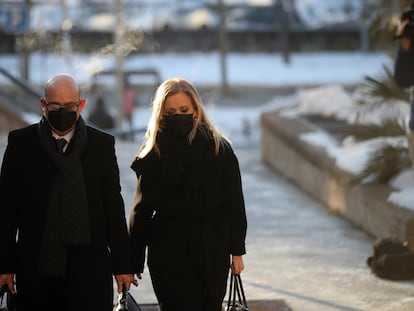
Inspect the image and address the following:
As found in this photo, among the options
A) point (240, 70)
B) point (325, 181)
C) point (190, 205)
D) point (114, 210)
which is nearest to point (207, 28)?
point (240, 70)

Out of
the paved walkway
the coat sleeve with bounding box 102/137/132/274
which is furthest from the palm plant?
the coat sleeve with bounding box 102/137/132/274

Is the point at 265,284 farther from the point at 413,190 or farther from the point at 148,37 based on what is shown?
the point at 148,37

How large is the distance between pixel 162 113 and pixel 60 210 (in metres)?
0.70

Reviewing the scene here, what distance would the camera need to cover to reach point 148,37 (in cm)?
3481

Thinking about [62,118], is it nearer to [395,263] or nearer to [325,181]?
[395,263]

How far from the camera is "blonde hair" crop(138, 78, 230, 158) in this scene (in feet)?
16.3

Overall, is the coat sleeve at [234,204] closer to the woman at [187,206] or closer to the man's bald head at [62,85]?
the woman at [187,206]

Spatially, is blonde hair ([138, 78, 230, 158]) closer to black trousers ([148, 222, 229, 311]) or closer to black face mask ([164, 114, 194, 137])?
black face mask ([164, 114, 194, 137])

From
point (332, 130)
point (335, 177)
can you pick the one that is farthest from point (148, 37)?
point (335, 177)

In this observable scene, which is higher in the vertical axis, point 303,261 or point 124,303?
point 124,303

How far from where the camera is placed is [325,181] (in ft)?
37.2

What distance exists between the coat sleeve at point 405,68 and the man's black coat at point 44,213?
3.79 meters

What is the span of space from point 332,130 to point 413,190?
195 inches

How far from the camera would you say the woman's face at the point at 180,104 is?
4.95 meters
